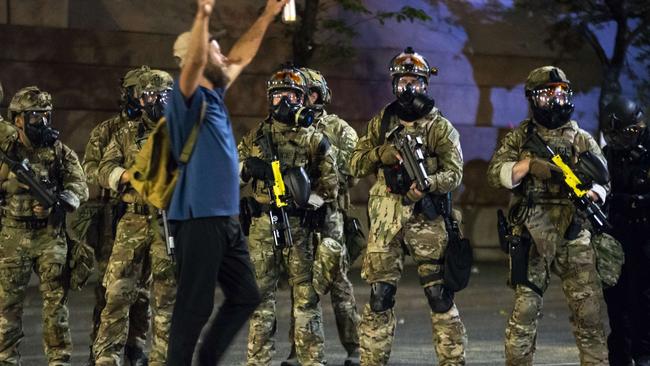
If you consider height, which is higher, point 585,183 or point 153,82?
point 153,82

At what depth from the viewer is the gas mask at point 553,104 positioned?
906 centimetres

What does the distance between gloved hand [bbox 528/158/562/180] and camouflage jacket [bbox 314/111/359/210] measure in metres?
1.77

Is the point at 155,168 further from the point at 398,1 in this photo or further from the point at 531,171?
the point at 398,1

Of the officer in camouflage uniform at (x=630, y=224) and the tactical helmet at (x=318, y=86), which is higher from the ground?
the tactical helmet at (x=318, y=86)

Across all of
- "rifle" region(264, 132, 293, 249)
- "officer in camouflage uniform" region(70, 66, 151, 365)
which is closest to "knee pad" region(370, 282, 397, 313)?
"rifle" region(264, 132, 293, 249)

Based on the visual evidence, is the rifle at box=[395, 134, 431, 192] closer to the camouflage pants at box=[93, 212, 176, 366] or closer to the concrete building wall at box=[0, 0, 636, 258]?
the camouflage pants at box=[93, 212, 176, 366]

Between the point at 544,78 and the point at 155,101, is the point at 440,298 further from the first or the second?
the point at 155,101

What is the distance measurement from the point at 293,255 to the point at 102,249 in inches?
76.1

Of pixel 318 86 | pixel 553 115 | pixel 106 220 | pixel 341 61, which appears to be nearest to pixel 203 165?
pixel 553 115

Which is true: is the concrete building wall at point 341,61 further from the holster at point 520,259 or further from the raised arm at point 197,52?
the raised arm at point 197,52

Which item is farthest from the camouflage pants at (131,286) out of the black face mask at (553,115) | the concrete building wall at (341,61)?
the concrete building wall at (341,61)

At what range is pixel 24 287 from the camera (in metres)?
9.52

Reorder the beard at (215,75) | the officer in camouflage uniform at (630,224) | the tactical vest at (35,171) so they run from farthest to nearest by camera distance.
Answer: the officer in camouflage uniform at (630,224), the tactical vest at (35,171), the beard at (215,75)

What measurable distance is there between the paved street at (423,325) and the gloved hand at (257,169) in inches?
69.1
